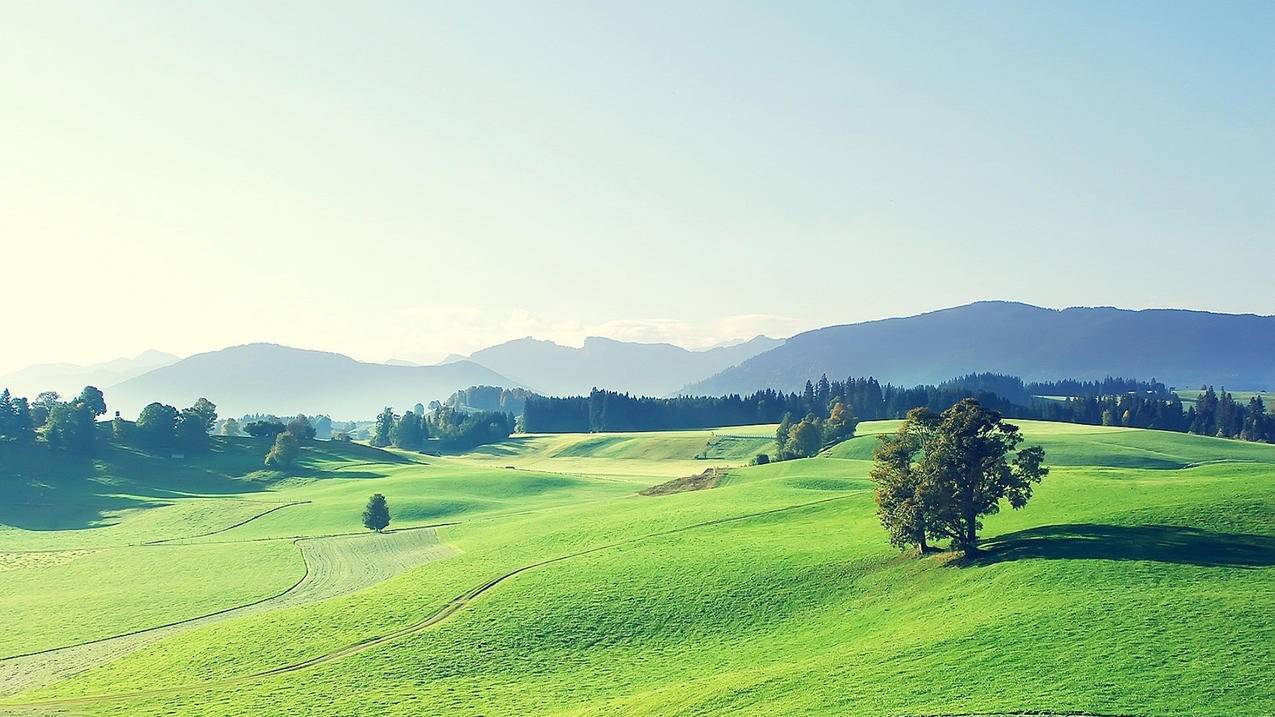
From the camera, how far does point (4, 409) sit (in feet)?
581

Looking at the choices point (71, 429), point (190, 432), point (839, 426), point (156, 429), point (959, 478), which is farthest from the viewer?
point (190, 432)

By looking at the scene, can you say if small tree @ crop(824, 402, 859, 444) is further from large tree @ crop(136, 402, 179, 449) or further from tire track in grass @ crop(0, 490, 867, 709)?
large tree @ crop(136, 402, 179, 449)

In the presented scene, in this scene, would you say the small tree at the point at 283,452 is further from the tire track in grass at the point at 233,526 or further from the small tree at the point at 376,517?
the small tree at the point at 376,517

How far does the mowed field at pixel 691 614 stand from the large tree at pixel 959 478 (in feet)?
8.47

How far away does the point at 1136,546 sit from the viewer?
53.2 meters

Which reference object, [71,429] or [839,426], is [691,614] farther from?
[71,429]

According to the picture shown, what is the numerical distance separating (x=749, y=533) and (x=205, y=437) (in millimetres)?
160508

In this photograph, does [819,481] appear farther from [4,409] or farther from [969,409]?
[4,409]

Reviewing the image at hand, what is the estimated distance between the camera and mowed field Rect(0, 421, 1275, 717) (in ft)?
124

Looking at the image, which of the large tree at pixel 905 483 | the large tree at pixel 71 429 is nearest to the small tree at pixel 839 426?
the large tree at pixel 905 483

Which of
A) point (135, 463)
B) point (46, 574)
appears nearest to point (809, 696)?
point (46, 574)

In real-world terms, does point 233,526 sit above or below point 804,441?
below

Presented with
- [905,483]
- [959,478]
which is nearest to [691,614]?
[905,483]

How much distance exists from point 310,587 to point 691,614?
40691mm
